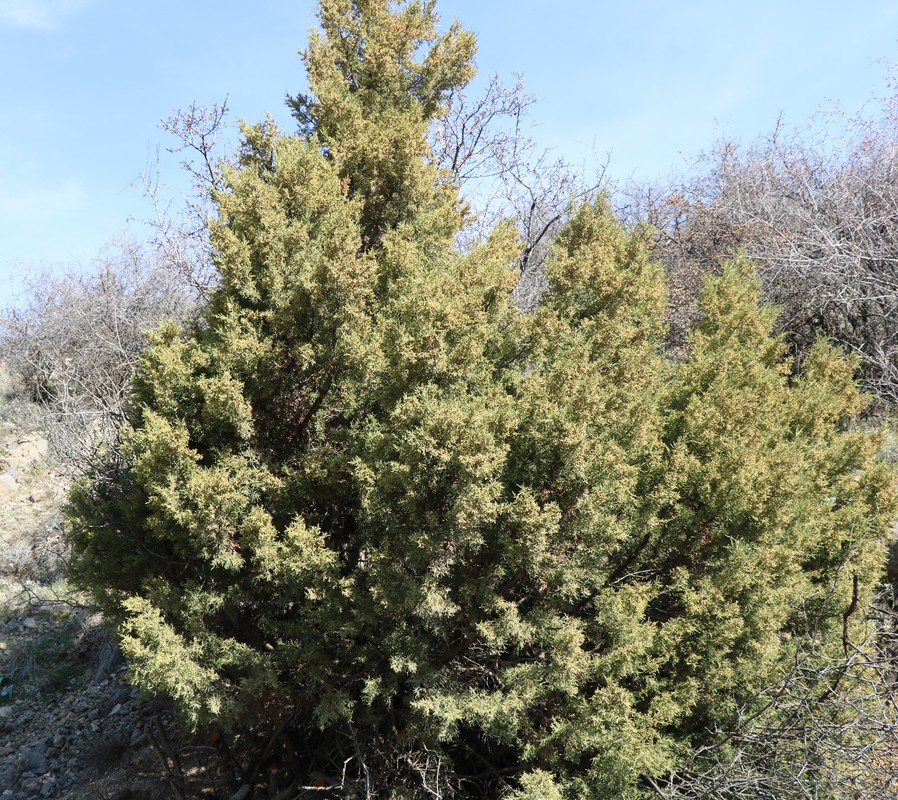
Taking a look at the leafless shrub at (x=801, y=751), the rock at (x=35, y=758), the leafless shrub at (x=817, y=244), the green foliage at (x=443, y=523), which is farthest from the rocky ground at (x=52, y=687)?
the leafless shrub at (x=817, y=244)

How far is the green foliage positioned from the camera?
466 cm

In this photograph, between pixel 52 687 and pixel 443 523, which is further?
pixel 52 687

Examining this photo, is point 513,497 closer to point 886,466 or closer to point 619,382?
point 619,382

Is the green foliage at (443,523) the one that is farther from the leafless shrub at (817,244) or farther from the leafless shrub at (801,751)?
the leafless shrub at (817,244)

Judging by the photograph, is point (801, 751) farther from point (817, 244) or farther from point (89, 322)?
point (89, 322)

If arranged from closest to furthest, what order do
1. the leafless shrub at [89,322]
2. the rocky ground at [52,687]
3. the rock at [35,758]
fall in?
1. the rocky ground at [52,687]
2. the rock at [35,758]
3. the leafless shrub at [89,322]

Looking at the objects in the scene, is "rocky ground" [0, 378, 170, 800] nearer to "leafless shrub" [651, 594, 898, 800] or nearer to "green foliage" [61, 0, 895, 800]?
"green foliage" [61, 0, 895, 800]

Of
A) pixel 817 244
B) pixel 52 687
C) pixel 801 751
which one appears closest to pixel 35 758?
pixel 52 687

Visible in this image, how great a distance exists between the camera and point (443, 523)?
4512mm

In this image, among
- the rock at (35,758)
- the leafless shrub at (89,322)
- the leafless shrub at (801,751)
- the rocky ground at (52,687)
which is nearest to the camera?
the leafless shrub at (801,751)

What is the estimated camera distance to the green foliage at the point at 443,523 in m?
4.66

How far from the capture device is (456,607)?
15.1ft

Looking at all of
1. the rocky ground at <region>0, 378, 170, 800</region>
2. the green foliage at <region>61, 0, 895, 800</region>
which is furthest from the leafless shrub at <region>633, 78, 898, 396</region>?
the rocky ground at <region>0, 378, 170, 800</region>

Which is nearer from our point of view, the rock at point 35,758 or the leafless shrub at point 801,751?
the leafless shrub at point 801,751
